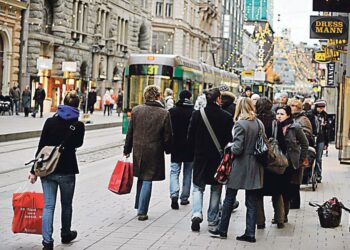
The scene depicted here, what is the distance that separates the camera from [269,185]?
33.8ft

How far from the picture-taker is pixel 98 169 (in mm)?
17703

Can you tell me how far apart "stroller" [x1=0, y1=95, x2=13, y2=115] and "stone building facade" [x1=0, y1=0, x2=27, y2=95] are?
52.5 inches

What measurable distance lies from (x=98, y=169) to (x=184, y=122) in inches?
243

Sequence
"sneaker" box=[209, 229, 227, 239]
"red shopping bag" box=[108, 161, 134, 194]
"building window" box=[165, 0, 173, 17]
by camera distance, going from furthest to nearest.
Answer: "building window" box=[165, 0, 173, 17] → "red shopping bag" box=[108, 161, 134, 194] → "sneaker" box=[209, 229, 227, 239]

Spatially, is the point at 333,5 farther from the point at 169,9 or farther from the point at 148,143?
the point at 169,9

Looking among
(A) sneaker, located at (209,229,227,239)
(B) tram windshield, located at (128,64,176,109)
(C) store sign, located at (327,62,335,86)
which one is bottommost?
(A) sneaker, located at (209,229,227,239)

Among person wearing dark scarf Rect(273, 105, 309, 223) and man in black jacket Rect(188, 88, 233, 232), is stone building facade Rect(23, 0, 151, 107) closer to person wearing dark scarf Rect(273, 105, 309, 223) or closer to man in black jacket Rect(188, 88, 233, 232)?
person wearing dark scarf Rect(273, 105, 309, 223)

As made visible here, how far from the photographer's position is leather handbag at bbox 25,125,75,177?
8391 mm

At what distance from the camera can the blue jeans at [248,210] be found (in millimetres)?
9469

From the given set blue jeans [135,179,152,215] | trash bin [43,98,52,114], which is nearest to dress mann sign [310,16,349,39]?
blue jeans [135,179,152,215]

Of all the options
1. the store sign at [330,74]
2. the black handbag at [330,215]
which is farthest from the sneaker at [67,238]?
the store sign at [330,74]

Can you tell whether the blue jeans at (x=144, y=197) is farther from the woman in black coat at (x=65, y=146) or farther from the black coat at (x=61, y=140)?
the black coat at (x=61, y=140)

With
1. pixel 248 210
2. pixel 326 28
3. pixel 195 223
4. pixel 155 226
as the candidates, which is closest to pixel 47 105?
pixel 326 28

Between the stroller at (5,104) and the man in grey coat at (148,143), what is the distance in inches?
1129
